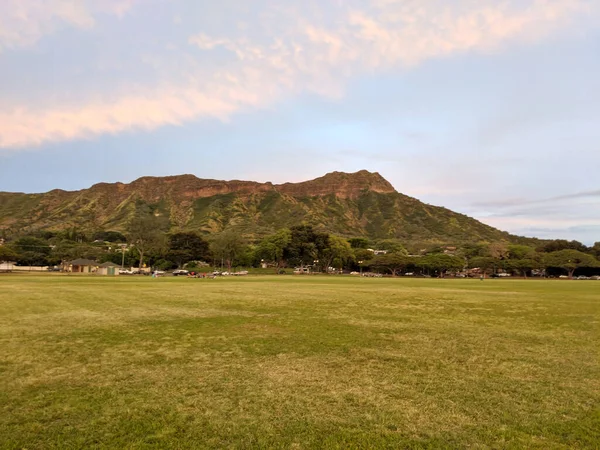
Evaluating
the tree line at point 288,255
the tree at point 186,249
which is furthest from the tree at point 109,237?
the tree at point 186,249

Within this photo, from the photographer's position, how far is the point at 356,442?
420cm

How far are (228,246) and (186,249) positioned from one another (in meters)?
14.4

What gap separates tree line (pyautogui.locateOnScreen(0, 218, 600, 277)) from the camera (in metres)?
90.9

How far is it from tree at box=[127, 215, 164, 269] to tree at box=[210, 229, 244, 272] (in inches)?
666

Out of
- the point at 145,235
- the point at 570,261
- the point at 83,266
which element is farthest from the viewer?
the point at 145,235

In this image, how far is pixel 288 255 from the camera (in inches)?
3826

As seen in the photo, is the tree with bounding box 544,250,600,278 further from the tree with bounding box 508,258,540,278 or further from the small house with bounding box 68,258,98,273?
the small house with bounding box 68,258,98,273

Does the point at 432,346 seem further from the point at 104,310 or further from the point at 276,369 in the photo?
the point at 104,310

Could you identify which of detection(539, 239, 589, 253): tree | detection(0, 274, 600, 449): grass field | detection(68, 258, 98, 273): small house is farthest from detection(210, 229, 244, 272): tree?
detection(539, 239, 589, 253): tree

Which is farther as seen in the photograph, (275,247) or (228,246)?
(275,247)

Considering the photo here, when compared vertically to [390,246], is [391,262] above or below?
below

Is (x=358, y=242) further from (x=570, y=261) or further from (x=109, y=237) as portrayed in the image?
(x=109, y=237)

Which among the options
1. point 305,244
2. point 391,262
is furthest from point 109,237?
point 391,262

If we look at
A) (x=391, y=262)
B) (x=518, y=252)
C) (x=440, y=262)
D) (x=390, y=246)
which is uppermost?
(x=390, y=246)
